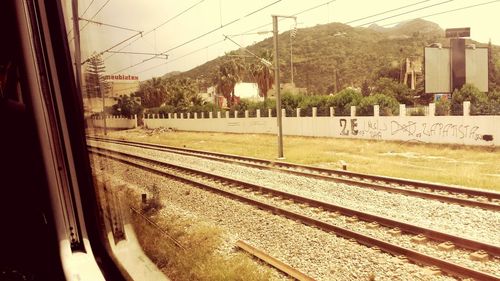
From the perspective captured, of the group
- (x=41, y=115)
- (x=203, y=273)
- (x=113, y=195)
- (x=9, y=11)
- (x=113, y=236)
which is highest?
(x=9, y=11)

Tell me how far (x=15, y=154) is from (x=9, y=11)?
0.95m

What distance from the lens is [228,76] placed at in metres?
52.6

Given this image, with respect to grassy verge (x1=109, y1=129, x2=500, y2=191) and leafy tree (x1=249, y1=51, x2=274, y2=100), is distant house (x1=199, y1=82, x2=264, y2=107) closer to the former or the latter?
leafy tree (x1=249, y1=51, x2=274, y2=100)

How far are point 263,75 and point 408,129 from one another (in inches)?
1268

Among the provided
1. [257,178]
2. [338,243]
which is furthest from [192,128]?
[338,243]

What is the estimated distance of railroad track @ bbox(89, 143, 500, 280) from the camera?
4.96m

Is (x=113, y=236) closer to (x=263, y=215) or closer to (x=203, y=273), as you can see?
(x=203, y=273)

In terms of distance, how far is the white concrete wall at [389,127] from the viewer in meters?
17.3

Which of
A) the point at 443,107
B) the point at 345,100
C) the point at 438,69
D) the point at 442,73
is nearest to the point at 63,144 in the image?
the point at 443,107

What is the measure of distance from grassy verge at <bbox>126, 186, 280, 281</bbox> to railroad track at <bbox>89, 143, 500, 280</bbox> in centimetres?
141

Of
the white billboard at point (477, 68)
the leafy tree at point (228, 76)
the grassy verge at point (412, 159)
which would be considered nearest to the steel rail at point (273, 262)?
the grassy verge at point (412, 159)

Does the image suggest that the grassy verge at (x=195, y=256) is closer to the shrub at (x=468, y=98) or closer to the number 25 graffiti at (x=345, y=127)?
the shrub at (x=468, y=98)

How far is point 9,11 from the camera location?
261cm

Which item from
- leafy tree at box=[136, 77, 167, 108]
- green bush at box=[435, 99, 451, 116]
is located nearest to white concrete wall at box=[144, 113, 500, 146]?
green bush at box=[435, 99, 451, 116]
